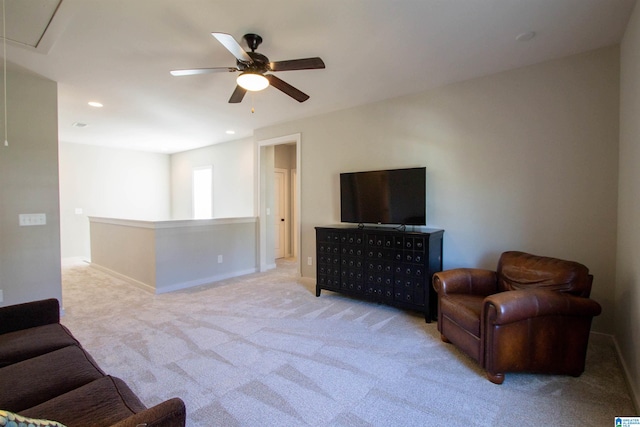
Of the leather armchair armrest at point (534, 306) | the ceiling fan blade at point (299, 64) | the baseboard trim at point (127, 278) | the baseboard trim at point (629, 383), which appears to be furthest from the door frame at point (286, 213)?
the baseboard trim at point (629, 383)

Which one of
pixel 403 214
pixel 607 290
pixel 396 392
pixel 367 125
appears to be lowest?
pixel 396 392

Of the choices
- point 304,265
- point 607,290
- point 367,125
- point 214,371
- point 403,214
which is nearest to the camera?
point 214,371

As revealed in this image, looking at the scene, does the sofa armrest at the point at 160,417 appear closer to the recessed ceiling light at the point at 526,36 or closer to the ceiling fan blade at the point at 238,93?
the ceiling fan blade at the point at 238,93

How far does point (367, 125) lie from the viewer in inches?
160

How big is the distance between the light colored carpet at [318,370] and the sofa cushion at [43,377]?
63 centimetres

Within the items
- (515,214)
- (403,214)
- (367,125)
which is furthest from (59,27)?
(515,214)

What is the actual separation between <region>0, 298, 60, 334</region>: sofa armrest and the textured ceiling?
6.68 feet

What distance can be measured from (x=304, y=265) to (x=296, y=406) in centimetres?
309

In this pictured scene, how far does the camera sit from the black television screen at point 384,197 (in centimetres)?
345

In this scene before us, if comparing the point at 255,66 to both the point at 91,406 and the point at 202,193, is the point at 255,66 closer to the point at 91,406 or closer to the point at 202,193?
the point at 91,406

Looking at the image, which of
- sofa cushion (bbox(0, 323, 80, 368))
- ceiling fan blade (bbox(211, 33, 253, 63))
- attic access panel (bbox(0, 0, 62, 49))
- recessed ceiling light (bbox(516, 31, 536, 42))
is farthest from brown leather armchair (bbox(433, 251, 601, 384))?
attic access panel (bbox(0, 0, 62, 49))

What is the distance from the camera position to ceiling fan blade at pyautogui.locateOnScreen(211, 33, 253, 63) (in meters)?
1.89

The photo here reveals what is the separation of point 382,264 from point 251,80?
239cm

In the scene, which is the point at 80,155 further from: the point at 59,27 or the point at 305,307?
the point at 305,307
